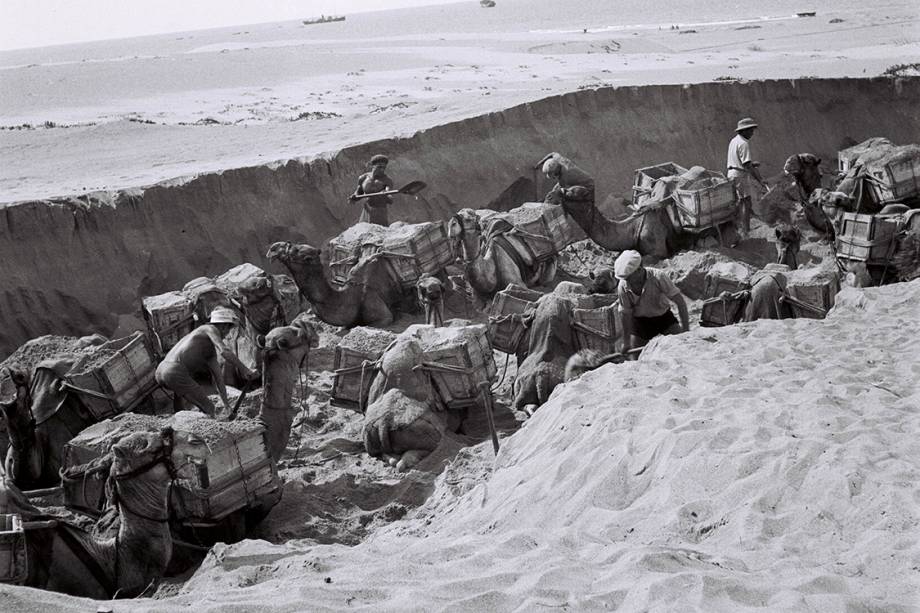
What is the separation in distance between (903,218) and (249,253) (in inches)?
384

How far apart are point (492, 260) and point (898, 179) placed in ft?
20.2

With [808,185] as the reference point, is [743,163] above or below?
above

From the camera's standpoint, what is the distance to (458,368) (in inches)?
381

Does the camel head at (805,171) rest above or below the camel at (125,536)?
above

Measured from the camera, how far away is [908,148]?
1486 cm

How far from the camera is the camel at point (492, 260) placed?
13.5 m

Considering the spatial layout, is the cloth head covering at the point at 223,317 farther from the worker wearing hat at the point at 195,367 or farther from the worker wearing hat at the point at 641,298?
the worker wearing hat at the point at 641,298

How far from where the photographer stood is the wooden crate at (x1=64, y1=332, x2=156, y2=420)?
31.7 ft

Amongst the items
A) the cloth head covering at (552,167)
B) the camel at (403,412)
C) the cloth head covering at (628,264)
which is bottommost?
the camel at (403,412)

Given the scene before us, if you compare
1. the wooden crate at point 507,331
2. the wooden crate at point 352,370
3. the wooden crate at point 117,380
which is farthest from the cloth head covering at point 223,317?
the wooden crate at point 507,331

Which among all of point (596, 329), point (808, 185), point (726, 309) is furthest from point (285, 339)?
point (808, 185)

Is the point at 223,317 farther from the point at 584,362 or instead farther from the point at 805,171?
the point at 805,171

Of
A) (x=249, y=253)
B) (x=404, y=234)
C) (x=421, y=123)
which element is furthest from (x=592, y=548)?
(x=421, y=123)

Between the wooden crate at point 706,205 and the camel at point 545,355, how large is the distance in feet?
16.8
